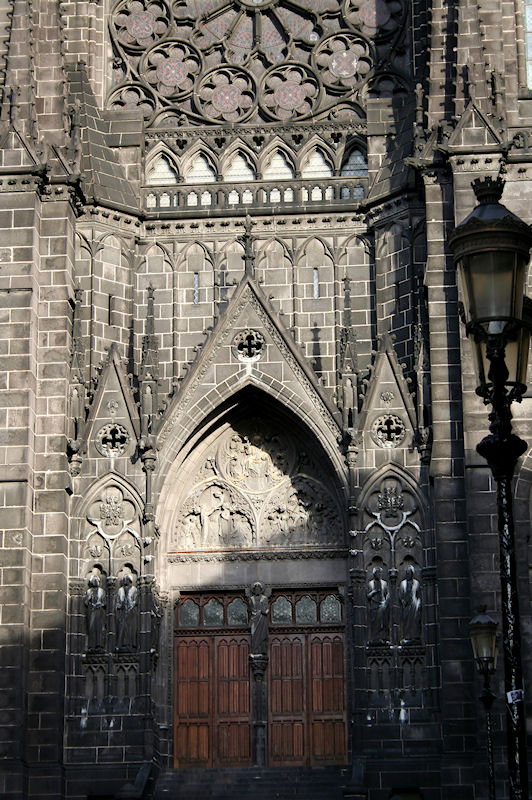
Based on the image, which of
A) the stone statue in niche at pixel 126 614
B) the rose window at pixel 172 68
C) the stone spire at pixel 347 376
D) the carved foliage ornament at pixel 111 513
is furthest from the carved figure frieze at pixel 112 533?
the rose window at pixel 172 68

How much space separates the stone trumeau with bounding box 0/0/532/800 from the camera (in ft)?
80.0

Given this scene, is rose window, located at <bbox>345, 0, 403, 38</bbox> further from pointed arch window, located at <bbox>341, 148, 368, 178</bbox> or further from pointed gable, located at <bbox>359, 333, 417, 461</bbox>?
pointed gable, located at <bbox>359, 333, 417, 461</bbox>

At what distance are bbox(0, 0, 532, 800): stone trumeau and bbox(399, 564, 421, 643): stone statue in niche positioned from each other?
0.20 ft

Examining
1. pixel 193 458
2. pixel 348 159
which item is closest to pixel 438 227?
pixel 348 159

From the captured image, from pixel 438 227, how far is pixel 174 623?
26.2 ft

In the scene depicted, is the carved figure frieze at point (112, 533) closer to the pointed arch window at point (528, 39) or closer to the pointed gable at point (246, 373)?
the pointed gable at point (246, 373)

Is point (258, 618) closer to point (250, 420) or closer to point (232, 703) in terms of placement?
point (232, 703)

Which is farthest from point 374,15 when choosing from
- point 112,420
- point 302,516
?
point 302,516

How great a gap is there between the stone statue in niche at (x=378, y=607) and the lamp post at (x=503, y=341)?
12351 mm

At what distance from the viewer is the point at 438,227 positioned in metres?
25.9

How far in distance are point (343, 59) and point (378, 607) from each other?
35.7 feet

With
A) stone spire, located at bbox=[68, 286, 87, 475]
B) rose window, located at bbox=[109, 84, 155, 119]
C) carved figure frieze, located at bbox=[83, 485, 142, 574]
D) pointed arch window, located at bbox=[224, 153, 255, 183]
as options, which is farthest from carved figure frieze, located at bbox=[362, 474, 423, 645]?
rose window, located at bbox=[109, 84, 155, 119]

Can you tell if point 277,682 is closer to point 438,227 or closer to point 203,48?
point 438,227

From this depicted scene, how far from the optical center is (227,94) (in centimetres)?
2950
